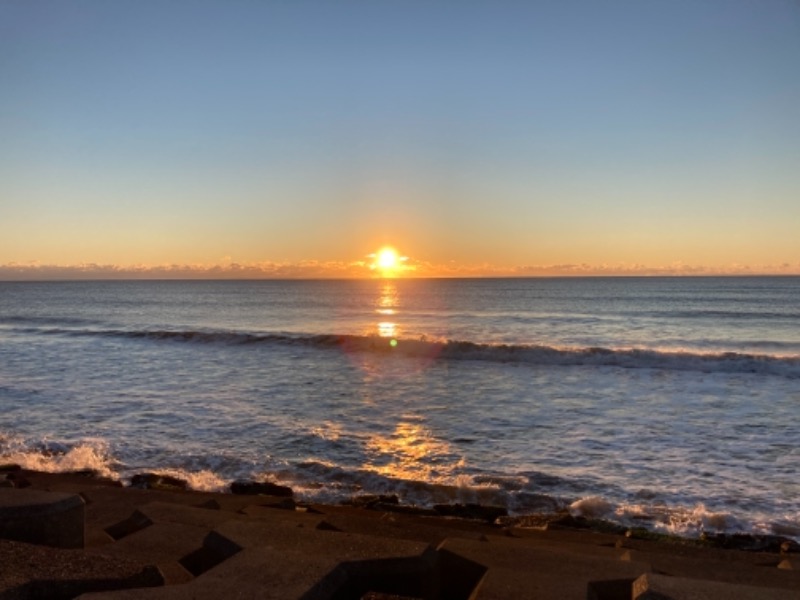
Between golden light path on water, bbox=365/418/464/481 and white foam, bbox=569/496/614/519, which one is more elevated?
white foam, bbox=569/496/614/519

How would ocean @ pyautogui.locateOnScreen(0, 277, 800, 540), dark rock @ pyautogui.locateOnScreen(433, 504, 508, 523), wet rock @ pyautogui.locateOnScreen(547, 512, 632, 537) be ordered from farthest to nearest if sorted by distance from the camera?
ocean @ pyautogui.locateOnScreen(0, 277, 800, 540) < dark rock @ pyautogui.locateOnScreen(433, 504, 508, 523) < wet rock @ pyautogui.locateOnScreen(547, 512, 632, 537)

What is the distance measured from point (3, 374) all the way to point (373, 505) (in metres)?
17.7

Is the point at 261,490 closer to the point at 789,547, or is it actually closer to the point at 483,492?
the point at 483,492

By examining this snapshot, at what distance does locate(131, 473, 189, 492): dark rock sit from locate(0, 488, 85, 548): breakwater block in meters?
4.76

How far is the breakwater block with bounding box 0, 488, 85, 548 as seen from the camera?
4.34m

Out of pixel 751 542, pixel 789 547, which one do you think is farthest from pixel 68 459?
pixel 789 547

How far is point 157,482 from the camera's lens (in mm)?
9758

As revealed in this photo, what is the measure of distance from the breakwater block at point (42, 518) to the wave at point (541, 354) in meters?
23.2

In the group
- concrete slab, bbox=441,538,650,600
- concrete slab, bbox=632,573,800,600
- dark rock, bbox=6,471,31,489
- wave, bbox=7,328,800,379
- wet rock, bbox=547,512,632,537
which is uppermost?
concrete slab, bbox=632,573,800,600

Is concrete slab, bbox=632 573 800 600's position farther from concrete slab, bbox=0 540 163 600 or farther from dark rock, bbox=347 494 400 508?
dark rock, bbox=347 494 400 508

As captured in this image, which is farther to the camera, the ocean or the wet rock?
the ocean

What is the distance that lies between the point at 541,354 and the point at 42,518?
25.8m

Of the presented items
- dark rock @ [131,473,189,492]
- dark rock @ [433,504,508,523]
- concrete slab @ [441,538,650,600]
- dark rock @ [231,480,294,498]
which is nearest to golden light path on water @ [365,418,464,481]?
dark rock @ [433,504,508,523]

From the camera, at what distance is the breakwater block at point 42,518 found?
434cm
